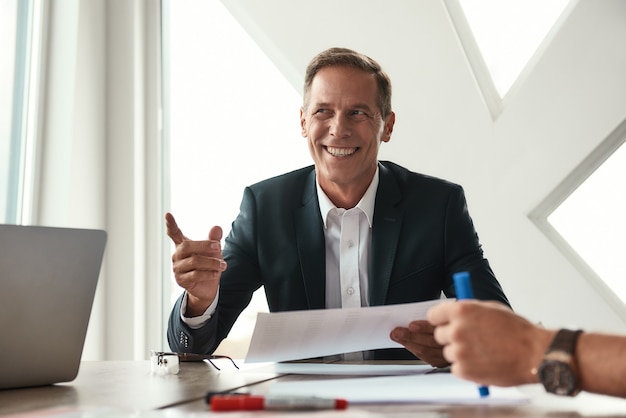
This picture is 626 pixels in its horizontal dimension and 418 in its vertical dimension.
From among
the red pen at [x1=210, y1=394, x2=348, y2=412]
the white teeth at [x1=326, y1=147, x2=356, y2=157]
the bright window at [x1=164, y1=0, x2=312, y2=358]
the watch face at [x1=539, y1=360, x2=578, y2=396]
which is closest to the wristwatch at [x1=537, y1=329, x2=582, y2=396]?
the watch face at [x1=539, y1=360, x2=578, y2=396]

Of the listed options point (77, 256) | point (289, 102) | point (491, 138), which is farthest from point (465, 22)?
point (77, 256)

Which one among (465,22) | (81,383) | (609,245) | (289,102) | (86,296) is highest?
(465,22)

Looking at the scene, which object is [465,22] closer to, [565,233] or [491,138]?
[491,138]

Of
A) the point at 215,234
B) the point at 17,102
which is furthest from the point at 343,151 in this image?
the point at 17,102

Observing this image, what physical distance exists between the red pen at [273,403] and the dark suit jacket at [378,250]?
102 centimetres

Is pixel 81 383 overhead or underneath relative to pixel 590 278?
underneath

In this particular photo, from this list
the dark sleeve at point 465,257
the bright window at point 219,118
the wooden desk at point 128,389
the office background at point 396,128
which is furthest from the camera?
the bright window at point 219,118

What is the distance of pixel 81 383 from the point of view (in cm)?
130

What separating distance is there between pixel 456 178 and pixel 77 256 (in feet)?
7.71

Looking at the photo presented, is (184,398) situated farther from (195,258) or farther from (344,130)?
(344,130)

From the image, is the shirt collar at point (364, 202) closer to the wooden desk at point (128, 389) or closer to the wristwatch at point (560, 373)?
the wooden desk at point (128, 389)

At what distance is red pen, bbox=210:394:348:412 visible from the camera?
2.88 ft

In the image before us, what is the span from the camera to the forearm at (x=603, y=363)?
0.89 m

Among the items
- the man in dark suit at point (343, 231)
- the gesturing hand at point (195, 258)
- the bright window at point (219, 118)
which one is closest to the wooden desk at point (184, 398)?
the gesturing hand at point (195, 258)
